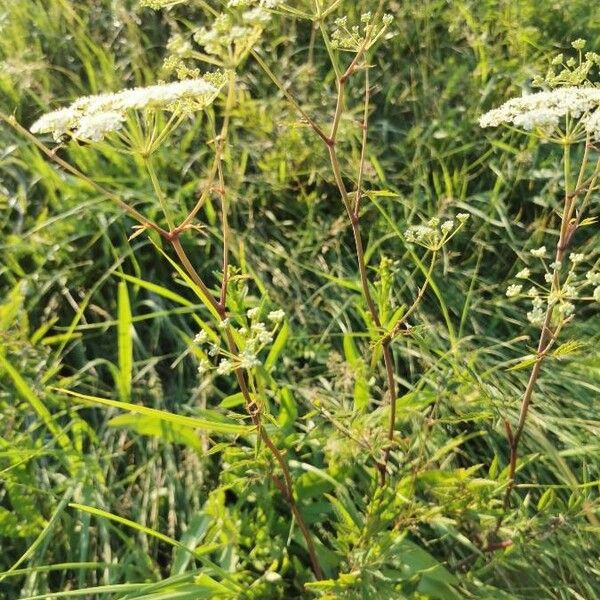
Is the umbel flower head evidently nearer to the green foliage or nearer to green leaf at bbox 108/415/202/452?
the green foliage

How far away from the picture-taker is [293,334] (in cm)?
212

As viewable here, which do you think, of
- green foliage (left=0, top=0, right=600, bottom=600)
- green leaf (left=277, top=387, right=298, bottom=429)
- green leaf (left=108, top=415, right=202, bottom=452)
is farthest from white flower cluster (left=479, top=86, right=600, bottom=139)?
green leaf (left=108, top=415, right=202, bottom=452)

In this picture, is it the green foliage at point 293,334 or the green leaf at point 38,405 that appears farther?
the green leaf at point 38,405

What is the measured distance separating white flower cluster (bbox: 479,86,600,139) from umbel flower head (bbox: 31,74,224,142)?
0.48 metres

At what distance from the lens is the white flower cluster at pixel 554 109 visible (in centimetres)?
118

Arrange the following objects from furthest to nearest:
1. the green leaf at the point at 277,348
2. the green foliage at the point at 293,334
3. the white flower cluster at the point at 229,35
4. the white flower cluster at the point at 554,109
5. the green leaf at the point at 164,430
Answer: the green leaf at the point at 164,430, the green leaf at the point at 277,348, the green foliage at the point at 293,334, the white flower cluster at the point at 554,109, the white flower cluster at the point at 229,35

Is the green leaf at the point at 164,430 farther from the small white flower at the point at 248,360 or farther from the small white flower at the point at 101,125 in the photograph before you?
the small white flower at the point at 101,125

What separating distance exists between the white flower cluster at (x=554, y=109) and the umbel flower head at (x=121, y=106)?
481 mm

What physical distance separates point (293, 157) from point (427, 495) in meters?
1.17

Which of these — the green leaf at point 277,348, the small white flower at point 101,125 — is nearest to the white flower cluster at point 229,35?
the small white flower at point 101,125

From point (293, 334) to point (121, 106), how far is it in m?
1.14

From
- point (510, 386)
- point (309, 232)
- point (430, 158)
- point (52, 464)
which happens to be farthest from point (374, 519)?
point (430, 158)

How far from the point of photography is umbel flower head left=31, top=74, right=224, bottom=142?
3.32 feet

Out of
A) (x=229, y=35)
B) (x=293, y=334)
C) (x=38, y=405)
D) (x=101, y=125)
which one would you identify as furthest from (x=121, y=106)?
(x=293, y=334)
